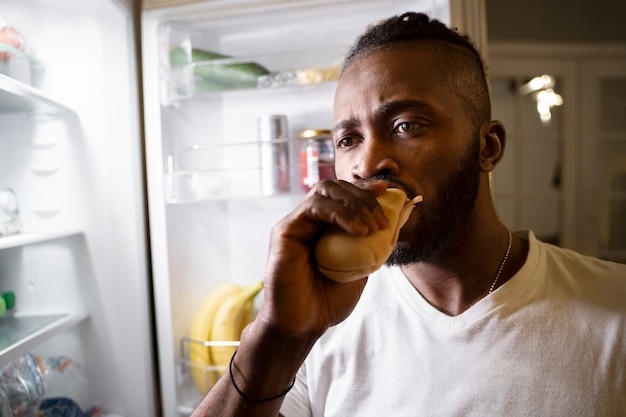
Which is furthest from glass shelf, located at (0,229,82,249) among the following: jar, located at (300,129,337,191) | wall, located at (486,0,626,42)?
wall, located at (486,0,626,42)

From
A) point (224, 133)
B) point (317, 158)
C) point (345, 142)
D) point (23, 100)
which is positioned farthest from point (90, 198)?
point (345, 142)

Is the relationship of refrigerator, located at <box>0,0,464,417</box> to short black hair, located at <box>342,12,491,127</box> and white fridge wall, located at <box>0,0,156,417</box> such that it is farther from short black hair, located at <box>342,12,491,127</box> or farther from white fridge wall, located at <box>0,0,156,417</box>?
short black hair, located at <box>342,12,491,127</box>

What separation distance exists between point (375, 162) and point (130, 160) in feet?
2.28

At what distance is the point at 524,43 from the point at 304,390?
2208 mm

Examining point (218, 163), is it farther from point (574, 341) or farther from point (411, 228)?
point (574, 341)

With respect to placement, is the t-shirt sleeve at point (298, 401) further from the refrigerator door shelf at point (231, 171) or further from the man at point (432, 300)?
the refrigerator door shelf at point (231, 171)

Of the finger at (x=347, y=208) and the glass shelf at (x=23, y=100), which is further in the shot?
the glass shelf at (x=23, y=100)

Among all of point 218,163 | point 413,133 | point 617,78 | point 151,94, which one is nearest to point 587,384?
point 413,133

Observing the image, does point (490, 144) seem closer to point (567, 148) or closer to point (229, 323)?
point (229, 323)

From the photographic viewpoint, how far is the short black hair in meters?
0.71

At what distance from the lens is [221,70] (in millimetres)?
1081

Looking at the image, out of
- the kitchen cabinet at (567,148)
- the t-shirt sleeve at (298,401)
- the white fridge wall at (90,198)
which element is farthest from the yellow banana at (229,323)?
the kitchen cabinet at (567,148)

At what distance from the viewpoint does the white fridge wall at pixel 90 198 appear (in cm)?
105

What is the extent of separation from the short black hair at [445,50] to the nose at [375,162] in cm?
17
